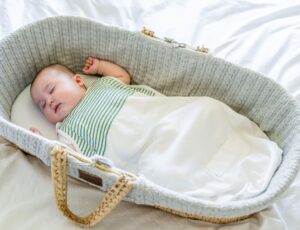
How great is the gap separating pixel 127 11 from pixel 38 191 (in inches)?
26.1

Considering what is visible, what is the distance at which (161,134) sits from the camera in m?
0.96

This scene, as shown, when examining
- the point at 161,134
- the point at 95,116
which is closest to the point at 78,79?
the point at 95,116

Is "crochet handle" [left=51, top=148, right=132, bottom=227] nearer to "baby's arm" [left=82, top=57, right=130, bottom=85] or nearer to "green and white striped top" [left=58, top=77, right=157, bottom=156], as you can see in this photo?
"green and white striped top" [left=58, top=77, right=157, bottom=156]

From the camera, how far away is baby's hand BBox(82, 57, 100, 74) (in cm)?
113

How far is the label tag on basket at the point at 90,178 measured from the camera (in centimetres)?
79

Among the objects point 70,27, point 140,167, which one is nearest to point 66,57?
point 70,27

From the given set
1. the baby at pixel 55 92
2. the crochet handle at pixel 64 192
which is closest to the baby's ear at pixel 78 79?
the baby at pixel 55 92

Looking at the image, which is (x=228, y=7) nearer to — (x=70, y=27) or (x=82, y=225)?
(x=70, y=27)

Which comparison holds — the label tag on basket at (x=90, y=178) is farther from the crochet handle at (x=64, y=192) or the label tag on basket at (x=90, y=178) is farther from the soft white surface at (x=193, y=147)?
the soft white surface at (x=193, y=147)

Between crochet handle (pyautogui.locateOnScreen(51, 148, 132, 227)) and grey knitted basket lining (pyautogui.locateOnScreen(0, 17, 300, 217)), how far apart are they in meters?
0.08

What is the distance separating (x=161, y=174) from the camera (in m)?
0.90

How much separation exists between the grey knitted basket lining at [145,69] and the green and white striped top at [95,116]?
85 mm

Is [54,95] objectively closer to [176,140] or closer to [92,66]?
[92,66]

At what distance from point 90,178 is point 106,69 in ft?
1.35
